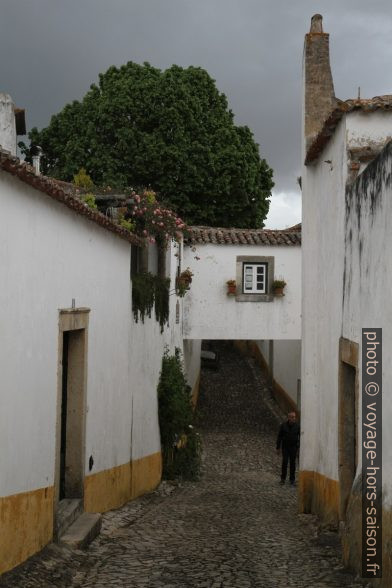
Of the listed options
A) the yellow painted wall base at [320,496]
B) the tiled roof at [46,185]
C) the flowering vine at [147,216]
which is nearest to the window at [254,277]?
the flowering vine at [147,216]

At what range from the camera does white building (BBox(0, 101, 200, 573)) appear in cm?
638

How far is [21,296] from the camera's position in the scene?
6.64 metres

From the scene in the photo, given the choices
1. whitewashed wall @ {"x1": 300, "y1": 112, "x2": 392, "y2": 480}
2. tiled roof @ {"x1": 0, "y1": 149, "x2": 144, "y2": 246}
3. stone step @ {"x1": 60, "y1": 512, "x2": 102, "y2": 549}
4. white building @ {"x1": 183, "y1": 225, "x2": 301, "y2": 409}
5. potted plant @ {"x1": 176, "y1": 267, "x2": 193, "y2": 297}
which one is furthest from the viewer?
white building @ {"x1": 183, "y1": 225, "x2": 301, "y2": 409}

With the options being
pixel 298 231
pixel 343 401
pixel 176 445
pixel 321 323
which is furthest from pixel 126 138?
pixel 343 401

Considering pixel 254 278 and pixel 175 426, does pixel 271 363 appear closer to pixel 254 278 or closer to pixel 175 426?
pixel 254 278

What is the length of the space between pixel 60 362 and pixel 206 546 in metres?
2.74

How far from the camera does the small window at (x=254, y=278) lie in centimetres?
2058

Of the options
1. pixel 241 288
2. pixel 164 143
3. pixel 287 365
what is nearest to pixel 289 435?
pixel 241 288

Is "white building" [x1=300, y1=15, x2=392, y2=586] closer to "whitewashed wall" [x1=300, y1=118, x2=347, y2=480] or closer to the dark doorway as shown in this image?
"whitewashed wall" [x1=300, y1=118, x2=347, y2=480]

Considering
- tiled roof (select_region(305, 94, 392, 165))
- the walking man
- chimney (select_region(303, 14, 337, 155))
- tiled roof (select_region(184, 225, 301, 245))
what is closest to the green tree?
tiled roof (select_region(184, 225, 301, 245))

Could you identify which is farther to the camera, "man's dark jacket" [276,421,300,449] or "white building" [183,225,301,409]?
"white building" [183,225,301,409]

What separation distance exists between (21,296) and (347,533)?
3.97m

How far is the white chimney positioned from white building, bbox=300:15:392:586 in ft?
14.8

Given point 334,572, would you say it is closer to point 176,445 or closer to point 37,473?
point 37,473
